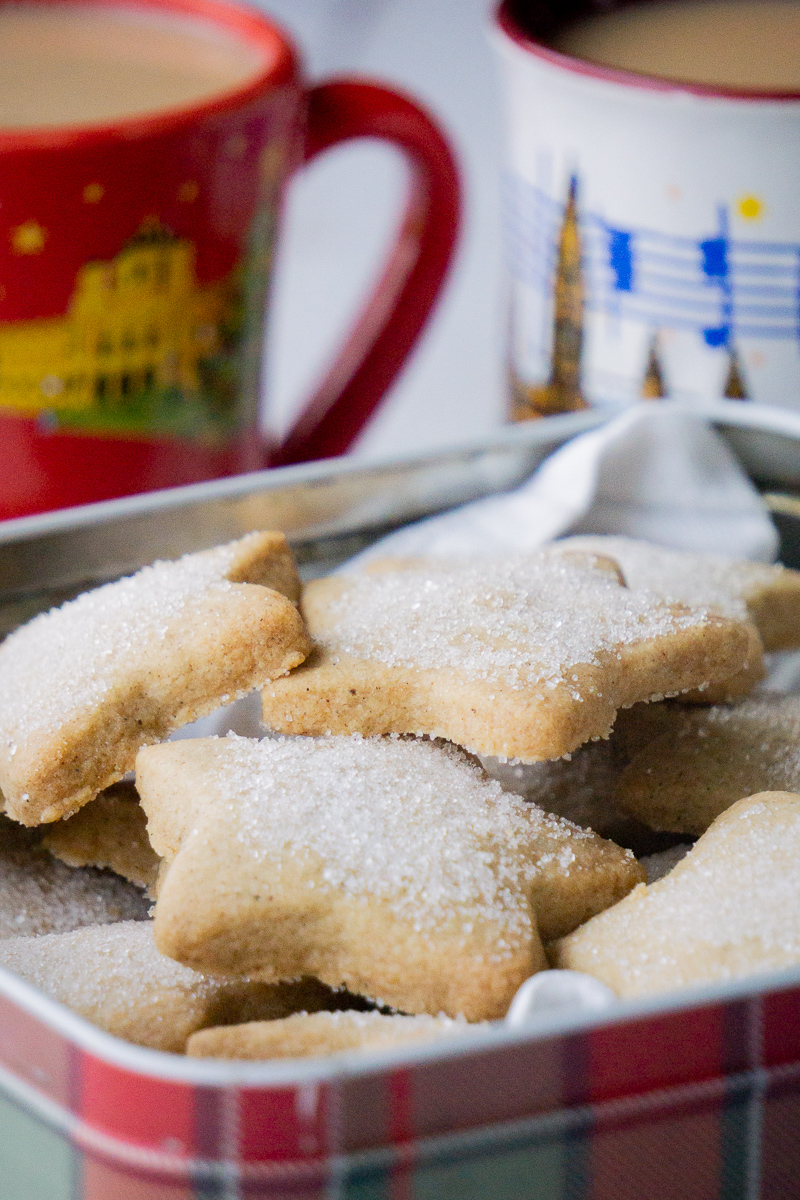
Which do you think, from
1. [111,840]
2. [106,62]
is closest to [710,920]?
[111,840]

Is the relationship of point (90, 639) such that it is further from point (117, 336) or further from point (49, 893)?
point (117, 336)

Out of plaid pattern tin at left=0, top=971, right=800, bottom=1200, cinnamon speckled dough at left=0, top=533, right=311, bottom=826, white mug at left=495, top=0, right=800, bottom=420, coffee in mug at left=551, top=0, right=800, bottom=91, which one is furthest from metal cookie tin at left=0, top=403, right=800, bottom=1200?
coffee in mug at left=551, top=0, right=800, bottom=91

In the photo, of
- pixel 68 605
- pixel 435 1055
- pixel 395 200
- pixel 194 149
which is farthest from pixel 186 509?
pixel 395 200

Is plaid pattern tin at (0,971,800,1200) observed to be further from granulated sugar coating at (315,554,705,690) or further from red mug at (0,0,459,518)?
red mug at (0,0,459,518)

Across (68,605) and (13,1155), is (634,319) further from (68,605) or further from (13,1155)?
(13,1155)

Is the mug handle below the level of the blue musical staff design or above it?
below
